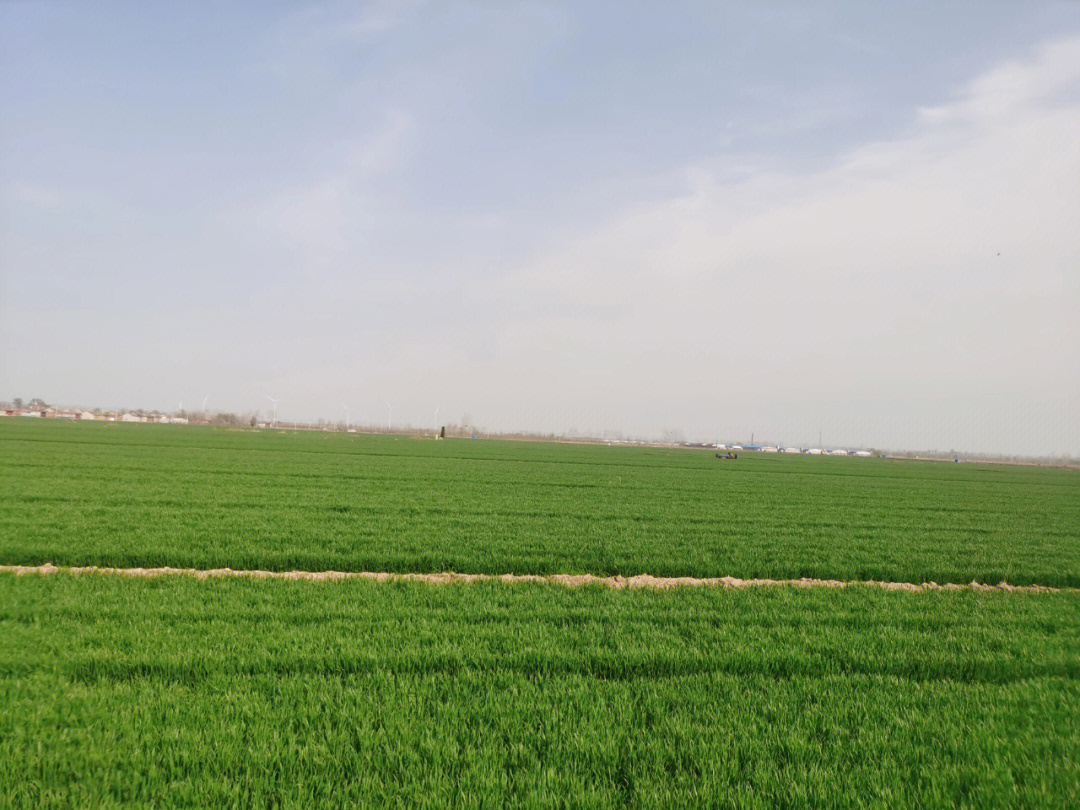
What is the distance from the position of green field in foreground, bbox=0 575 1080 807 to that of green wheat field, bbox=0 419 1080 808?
3 centimetres

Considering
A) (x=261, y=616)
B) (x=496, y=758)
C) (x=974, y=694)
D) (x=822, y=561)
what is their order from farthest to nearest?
(x=822, y=561) → (x=261, y=616) → (x=974, y=694) → (x=496, y=758)

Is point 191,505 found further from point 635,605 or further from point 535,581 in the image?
point 635,605

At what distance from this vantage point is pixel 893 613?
10094 mm

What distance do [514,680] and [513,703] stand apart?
0.65 m

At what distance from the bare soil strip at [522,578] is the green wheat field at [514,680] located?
0.44 meters

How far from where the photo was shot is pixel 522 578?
478 inches

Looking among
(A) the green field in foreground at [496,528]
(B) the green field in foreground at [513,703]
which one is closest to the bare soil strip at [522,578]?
(A) the green field in foreground at [496,528]

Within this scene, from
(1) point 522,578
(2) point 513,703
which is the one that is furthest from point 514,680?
(1) point 522,578

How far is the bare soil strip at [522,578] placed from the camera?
37.4 feet

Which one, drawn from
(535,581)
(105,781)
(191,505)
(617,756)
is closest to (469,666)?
(617,756)

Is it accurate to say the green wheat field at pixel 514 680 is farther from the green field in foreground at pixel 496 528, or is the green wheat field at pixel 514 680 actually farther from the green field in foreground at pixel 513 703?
the green field in foreground at pixel 496 528

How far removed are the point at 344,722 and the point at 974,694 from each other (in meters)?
7.10

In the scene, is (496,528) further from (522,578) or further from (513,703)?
(513,703)

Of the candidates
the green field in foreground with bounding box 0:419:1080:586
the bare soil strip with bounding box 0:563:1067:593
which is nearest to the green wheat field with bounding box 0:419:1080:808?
the green field in foreground with bounding box 0:419:1080:586
